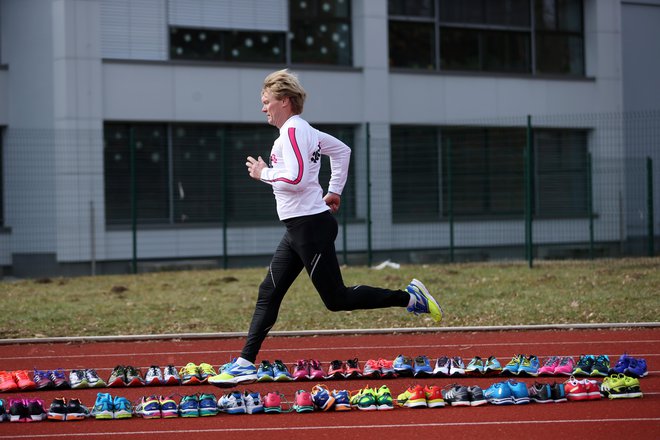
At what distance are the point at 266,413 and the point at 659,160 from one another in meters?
18.9

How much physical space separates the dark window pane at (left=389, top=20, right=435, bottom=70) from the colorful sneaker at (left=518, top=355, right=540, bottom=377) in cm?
1921

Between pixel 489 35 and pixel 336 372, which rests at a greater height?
pixel 489 35

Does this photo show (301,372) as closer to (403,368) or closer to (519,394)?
(403,368)

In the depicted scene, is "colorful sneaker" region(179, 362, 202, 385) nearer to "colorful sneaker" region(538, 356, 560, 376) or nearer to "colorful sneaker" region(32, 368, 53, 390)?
"colorful sneaker" region(32, 368, 53, 390)

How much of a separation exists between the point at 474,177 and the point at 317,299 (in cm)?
1115

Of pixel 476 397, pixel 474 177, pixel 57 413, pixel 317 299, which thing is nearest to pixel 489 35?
pixel 474 177

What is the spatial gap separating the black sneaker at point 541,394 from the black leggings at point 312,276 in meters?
1.31

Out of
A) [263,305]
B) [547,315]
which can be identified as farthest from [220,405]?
[547,315]

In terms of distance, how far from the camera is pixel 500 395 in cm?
774

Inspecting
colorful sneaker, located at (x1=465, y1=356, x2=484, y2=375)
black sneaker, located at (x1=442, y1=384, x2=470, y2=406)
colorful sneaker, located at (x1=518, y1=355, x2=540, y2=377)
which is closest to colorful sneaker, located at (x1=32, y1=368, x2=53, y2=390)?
black sneaker, located at (x1=442, y1=384, x2=470, y2=406)

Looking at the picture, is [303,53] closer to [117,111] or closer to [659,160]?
[117,111]

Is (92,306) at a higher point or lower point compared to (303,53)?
lower

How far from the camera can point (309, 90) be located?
26047mm

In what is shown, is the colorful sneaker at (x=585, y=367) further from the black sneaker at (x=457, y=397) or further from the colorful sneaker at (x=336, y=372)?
the colorful sneaker at (x=336, y=372)
